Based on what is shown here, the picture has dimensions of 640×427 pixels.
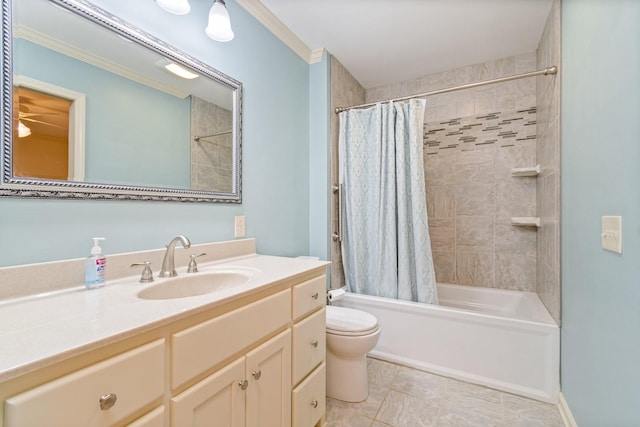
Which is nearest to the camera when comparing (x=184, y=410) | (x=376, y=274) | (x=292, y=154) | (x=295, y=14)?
(x=184, y=410)

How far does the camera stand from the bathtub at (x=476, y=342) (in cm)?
161

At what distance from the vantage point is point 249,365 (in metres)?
0.91

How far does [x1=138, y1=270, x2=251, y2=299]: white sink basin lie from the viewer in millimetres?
1020

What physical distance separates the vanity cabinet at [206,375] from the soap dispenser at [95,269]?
17.3 inches

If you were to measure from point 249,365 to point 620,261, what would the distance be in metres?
1.25

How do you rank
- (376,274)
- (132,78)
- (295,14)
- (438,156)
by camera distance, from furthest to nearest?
(438,156)
(376,274)
(295,14)
(132,78)

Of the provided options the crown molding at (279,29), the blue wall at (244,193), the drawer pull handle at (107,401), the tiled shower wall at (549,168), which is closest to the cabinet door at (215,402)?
the drawer pull handle at (107,401)

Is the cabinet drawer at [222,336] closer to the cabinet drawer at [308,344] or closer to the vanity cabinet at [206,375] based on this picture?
the vanity cabinet at [206,375]

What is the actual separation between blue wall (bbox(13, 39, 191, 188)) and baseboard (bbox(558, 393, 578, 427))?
86.2 inches

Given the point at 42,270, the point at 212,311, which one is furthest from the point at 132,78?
the point at 212,311

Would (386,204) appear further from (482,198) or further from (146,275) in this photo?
(146,275)

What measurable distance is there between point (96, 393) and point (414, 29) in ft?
8.26

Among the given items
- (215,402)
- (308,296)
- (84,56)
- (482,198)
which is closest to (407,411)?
(308,296)

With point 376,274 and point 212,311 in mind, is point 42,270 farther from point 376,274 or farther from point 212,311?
point 376,274
